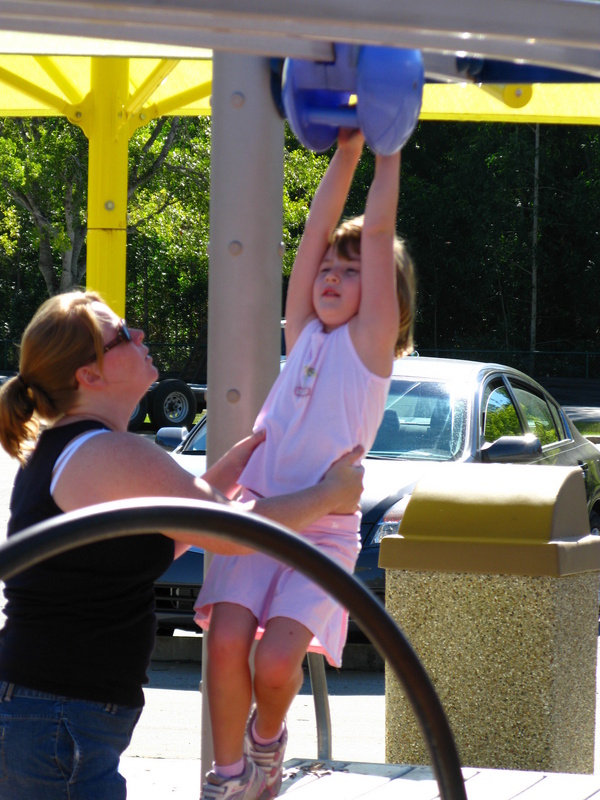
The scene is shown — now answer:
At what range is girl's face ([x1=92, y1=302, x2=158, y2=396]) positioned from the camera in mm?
2520

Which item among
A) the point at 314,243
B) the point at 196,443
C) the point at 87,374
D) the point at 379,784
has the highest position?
the point at 314,243

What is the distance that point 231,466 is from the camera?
277cm

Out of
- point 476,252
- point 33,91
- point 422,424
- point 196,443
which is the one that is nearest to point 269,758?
point 33,91

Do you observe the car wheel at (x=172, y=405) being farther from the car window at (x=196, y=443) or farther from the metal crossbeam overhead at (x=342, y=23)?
the metal crossbeam overhead at (x=342, y=23)

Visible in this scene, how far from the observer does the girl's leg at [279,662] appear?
8.43 ft

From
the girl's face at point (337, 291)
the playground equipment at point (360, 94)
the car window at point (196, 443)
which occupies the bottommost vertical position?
the car window at point (196, 443)

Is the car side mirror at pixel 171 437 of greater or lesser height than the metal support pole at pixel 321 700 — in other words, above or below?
above

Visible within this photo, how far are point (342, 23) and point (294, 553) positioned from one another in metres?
0.71

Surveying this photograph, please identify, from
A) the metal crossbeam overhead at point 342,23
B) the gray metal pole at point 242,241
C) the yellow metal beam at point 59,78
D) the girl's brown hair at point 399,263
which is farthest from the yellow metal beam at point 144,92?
the metal crossbeam overhead at point 342,23

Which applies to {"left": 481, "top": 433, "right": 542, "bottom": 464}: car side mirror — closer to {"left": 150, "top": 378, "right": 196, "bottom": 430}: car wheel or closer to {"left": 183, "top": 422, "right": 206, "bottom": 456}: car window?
{"left": 183, "top": 422, "right": 206, "bottom": 456}: car window

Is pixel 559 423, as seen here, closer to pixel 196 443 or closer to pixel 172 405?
pixel 196 443

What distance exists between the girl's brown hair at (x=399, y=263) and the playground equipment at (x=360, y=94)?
24 centimetres

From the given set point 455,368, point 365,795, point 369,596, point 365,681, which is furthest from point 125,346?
point 455,368

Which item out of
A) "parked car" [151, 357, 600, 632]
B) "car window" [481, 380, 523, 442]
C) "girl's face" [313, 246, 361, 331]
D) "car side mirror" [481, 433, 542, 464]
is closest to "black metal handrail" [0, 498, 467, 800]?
"girl's face" [313, 246, 361, 331]
